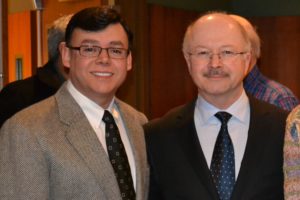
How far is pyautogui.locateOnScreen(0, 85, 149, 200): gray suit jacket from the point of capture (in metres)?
1.58

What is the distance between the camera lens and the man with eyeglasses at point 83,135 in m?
1.59

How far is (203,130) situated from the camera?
Answer: 194cm

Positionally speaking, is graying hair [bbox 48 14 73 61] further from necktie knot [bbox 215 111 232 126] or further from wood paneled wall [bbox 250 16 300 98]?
wood paneled wall [bbox 250 16 300 98]

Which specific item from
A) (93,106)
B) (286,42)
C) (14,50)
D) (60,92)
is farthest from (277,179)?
(286,42)

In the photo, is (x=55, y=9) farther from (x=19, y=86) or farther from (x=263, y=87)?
(x=263, y=87)

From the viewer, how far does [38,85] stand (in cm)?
250

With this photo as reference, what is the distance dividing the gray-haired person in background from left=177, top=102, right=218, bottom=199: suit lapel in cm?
78

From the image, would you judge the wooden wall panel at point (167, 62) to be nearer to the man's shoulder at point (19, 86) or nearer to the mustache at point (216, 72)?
the man's shoulder at point (19, 86)

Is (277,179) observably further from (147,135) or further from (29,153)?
(29,153)

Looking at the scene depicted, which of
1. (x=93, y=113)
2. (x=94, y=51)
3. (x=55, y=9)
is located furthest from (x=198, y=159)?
(x=55, y=9)

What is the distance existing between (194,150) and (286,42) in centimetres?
356

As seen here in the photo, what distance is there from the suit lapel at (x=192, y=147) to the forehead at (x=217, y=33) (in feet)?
0.93

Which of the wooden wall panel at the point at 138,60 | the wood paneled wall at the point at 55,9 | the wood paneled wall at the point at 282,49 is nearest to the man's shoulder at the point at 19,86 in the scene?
the wood paneled wall at the point at 55,9

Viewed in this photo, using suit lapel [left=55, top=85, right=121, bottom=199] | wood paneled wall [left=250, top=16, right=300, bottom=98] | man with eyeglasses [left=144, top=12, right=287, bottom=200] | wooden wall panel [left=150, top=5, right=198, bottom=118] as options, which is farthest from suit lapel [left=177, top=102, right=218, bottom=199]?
wood paneled wall [left=250, top=16, right=300, bottom=98]
